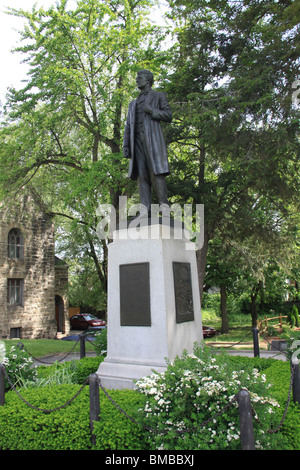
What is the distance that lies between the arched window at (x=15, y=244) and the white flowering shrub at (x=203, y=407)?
73.2ft

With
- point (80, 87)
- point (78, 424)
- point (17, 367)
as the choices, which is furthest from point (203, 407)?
point (80, 87)

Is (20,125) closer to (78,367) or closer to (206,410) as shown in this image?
(78,367)

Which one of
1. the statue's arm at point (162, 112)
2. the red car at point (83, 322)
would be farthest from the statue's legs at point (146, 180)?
the red car at point (83, 322)

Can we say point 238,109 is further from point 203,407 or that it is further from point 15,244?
point 15,244

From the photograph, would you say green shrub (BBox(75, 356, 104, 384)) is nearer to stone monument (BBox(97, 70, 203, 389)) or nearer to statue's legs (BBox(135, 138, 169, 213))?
stone monument (BBox(97, 70, 203, 389))

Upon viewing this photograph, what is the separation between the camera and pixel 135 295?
584cm

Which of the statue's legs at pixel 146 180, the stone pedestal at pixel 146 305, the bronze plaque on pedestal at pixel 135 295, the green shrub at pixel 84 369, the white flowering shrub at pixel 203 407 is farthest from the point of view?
the green shrub at pixel 84 369

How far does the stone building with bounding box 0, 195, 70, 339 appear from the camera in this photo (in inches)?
931

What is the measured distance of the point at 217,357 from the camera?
423cm

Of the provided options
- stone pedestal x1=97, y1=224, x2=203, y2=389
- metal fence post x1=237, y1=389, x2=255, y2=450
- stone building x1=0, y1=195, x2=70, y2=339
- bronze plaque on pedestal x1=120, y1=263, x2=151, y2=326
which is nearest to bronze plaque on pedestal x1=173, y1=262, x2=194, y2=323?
stone pedestal x1=97, y1=224, x2=203, y2=389

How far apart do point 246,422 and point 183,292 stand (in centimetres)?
297

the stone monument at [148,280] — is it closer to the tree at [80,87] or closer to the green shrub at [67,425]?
the green shrub at [67,425]

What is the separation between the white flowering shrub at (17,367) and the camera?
19.4 feet
